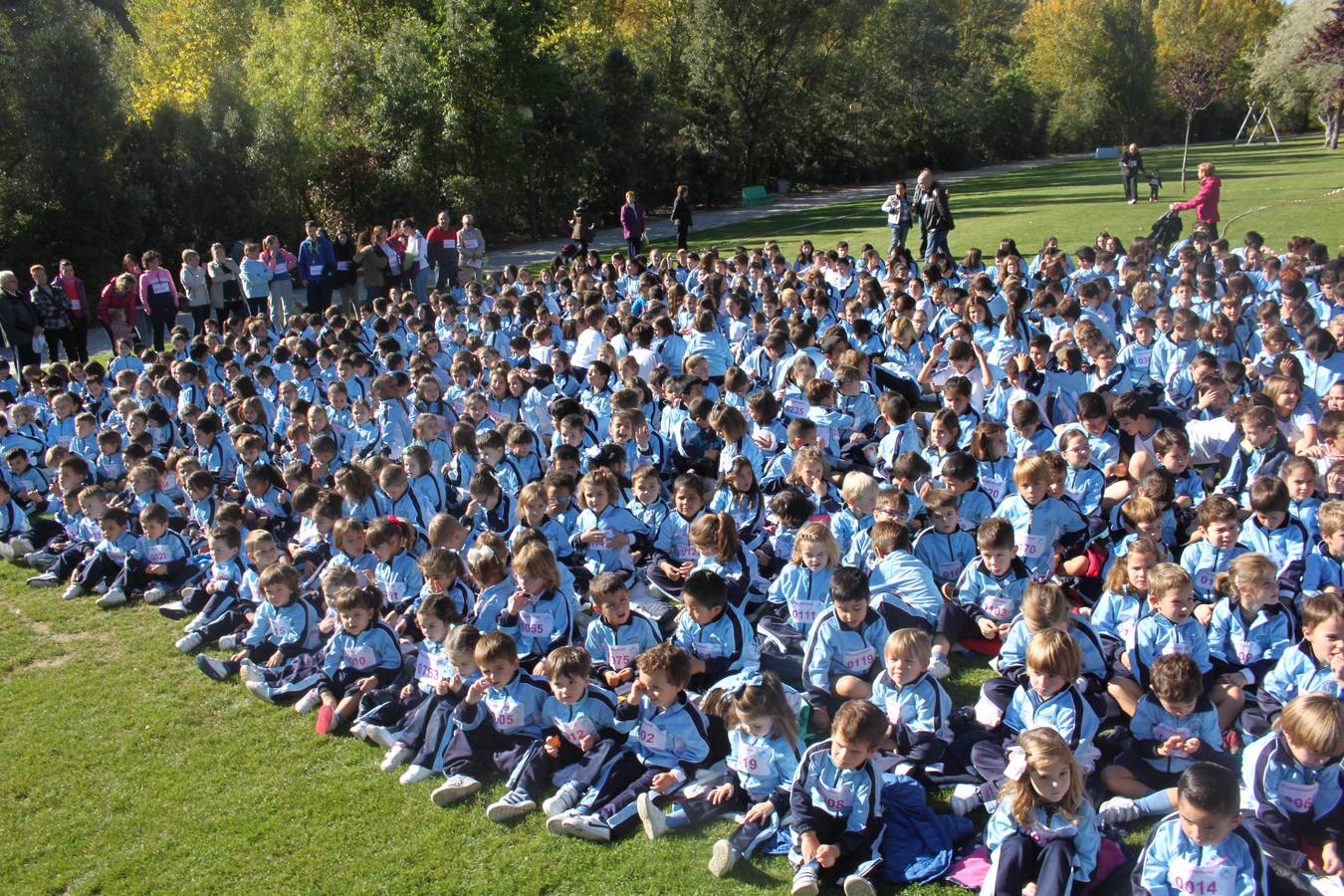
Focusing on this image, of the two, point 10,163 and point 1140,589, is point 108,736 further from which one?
point 10,163

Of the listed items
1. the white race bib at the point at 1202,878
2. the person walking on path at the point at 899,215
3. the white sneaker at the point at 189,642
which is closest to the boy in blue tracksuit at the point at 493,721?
the white sneaker at the point at 189,642

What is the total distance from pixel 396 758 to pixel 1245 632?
4672 millimetres

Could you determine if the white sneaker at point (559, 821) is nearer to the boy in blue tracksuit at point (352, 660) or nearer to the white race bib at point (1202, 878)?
the boy in blue tracksuit at point (352, 660)

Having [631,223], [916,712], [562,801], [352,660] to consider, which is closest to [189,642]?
[352,660]

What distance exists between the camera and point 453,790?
5.32 meters

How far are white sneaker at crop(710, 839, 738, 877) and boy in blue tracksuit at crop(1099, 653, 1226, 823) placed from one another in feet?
5.64

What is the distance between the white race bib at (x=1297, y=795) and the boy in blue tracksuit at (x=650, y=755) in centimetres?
258

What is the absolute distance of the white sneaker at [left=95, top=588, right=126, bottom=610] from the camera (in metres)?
8.33

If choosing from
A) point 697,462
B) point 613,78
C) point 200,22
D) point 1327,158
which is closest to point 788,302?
point 697,462

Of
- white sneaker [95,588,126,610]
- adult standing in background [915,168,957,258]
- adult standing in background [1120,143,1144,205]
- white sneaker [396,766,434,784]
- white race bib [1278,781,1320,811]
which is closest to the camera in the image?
white race bib [1278,781,1320,811]

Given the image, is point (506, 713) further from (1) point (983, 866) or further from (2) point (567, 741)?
(1) point (983, 866)

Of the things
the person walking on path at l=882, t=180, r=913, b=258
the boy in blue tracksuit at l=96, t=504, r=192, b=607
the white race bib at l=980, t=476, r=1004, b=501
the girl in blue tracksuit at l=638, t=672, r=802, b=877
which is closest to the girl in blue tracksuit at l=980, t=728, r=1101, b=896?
the girl in blue tracksuit at l=638, t=672, r=802, b=877

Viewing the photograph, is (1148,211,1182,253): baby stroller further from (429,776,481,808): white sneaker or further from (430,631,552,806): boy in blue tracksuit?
(429,776,481,808): white sneaker

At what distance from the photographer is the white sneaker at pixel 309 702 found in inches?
251
